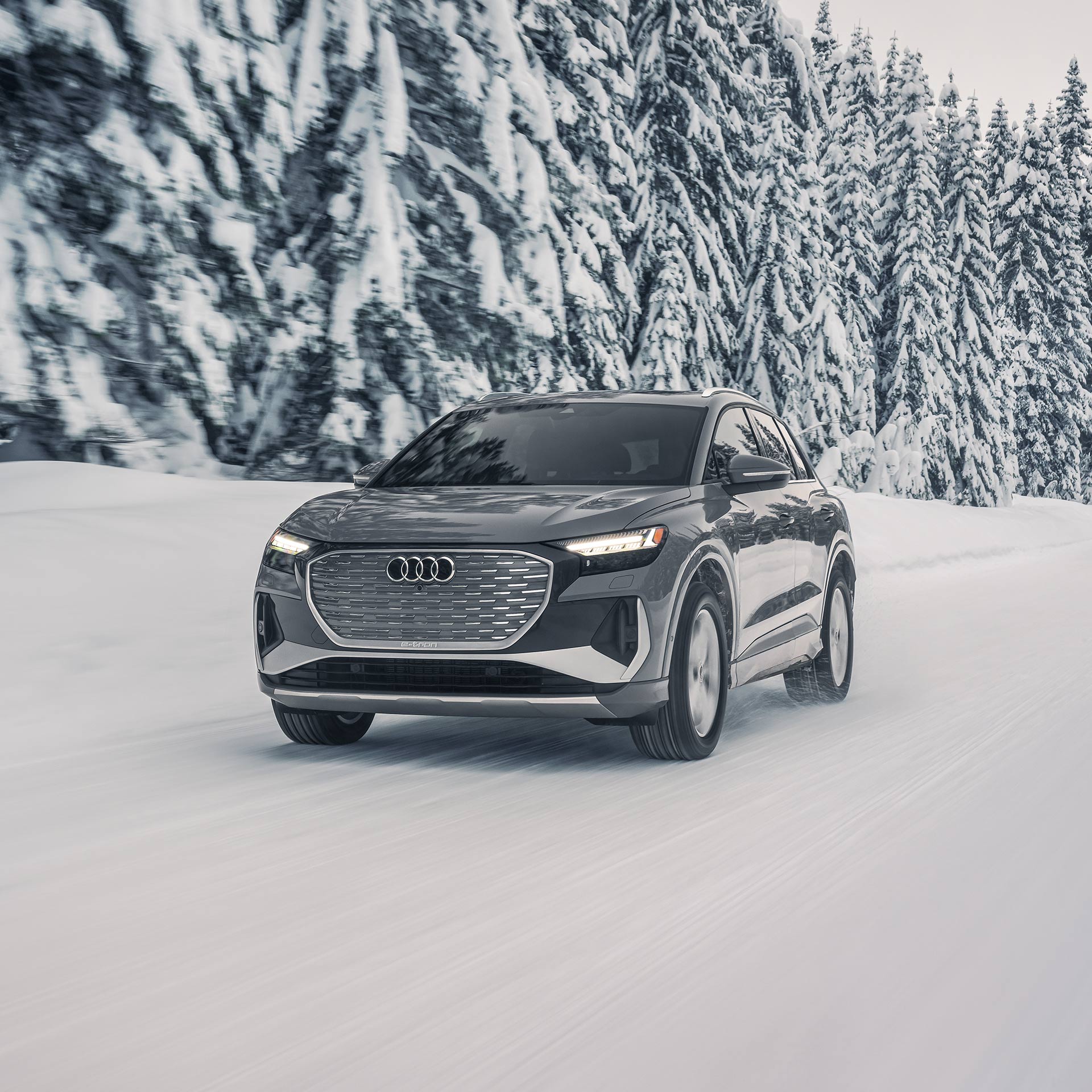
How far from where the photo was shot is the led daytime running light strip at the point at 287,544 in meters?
6.73

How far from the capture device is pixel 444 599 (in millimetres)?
6383

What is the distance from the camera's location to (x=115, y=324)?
38.2 ft

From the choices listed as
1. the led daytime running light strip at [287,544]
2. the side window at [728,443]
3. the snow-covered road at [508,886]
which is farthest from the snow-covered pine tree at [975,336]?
the led daytime running light strip at [287,544]

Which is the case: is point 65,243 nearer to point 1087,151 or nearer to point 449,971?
point 449,971

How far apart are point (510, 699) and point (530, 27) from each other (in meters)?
12.4

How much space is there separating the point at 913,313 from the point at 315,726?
1641 inches

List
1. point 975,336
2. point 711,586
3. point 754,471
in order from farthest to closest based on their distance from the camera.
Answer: point 975,336, point 754,471, point 711,586

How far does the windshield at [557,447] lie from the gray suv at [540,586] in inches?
0.6

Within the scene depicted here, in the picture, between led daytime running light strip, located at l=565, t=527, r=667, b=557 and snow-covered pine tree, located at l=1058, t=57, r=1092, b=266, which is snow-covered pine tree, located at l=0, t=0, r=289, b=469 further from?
snow-covered pine tree, located at l=1058, t=57, r=1092, b=266

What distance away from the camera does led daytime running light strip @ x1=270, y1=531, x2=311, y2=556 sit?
6734 mm

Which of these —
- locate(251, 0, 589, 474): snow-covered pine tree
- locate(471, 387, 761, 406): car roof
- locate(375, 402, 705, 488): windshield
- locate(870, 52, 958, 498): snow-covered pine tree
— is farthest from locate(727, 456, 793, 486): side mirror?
locate(870, 52, 958, 498): snow-covered pine tree

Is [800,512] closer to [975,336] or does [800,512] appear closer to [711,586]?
[711,586]

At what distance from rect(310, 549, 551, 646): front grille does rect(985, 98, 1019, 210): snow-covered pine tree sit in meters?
65.1

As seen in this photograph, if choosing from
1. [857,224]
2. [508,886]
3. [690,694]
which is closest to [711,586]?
[690,694]
